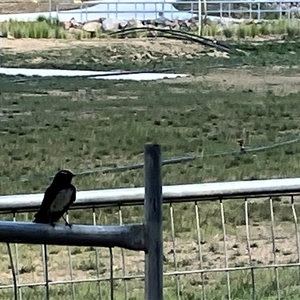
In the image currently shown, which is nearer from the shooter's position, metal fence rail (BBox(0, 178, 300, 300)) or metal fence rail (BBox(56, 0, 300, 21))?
metal fence rail (BBox(0, 178, 300, 300))

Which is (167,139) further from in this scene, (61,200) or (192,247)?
(61,200)

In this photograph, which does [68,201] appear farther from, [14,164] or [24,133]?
[24,133]

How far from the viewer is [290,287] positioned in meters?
3.79

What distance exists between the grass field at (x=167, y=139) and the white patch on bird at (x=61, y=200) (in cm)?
164

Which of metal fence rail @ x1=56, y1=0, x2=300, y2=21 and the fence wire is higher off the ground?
the fence wire

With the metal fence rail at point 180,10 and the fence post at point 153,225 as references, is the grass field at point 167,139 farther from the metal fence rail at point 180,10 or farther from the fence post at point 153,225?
the metal fence rail at point 180,10

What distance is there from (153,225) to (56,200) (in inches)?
8.4

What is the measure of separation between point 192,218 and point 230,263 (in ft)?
3.33

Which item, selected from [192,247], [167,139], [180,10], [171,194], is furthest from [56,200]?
[180,10]

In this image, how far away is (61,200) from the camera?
75.4 inches

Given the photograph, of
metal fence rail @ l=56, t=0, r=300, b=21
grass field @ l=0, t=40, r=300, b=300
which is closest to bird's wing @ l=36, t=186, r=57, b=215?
grass field @ l=0, t=40, r=300, b=300

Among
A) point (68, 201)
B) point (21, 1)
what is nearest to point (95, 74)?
point (68, 201)

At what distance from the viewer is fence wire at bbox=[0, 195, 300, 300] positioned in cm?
350

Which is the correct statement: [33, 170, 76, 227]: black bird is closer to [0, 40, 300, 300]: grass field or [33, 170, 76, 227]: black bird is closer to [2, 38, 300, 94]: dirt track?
[0, 40, 300, 300]: grass field
